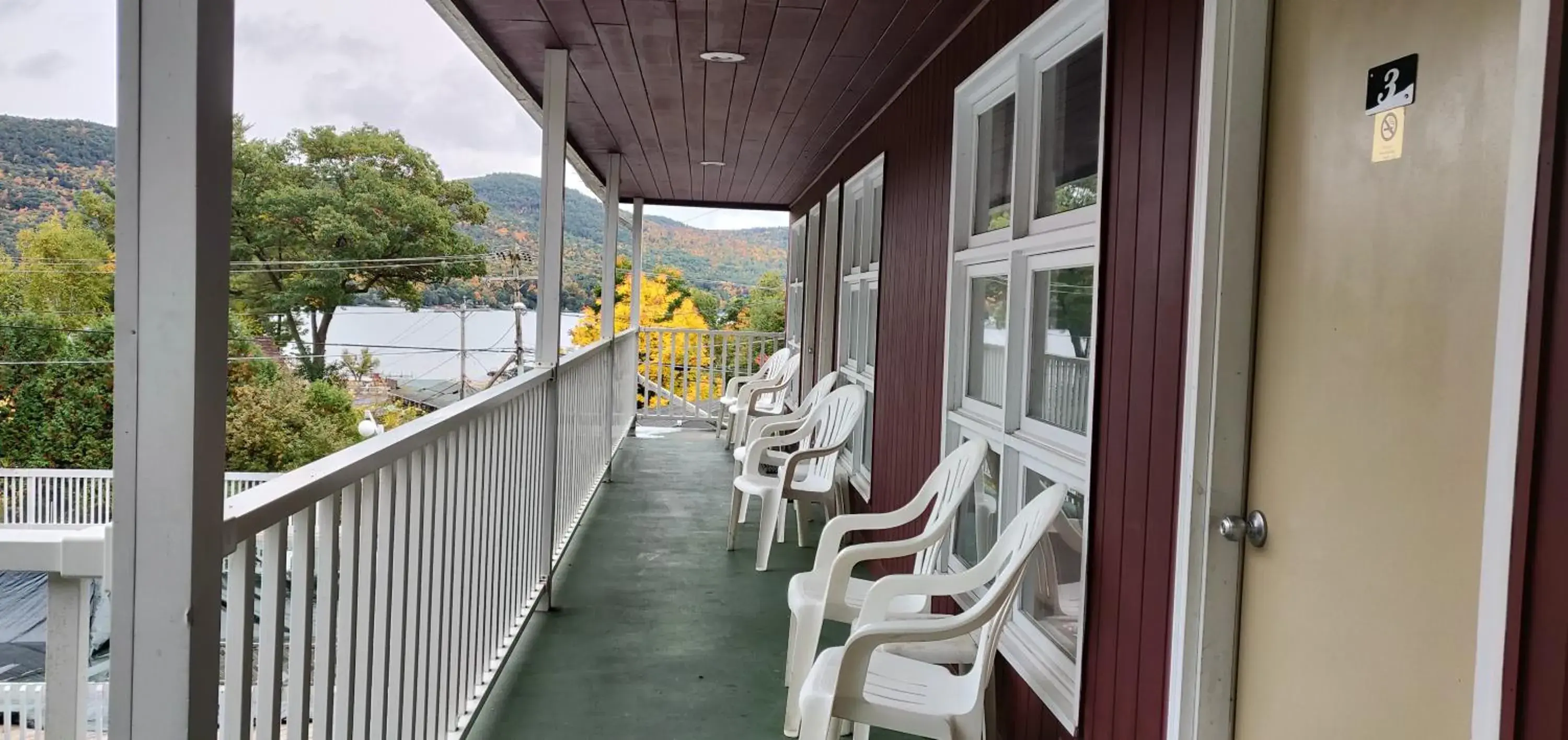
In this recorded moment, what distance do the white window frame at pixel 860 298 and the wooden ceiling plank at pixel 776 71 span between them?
0.60 meters

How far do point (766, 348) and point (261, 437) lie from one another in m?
9.87

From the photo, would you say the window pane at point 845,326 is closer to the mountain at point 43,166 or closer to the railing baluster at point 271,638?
the railing baluster at point 271,638

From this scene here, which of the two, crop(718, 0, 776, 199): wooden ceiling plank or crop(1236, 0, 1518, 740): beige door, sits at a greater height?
crop(718, 0, 776, 199): wooden ceiling plank

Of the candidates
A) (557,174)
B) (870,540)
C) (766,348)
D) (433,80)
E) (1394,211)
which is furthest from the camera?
(766,348)

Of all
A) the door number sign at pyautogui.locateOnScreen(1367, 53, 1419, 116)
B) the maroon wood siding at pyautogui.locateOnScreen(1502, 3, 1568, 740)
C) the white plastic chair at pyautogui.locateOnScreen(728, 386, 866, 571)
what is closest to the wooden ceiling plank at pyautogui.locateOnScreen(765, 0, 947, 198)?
the white plastic chair at pyautogui.locateOnScreen(728, 386, 866, 571)

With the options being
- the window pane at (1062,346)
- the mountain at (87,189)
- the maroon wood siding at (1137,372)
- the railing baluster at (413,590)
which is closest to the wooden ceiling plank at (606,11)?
the mountain at (87,189)

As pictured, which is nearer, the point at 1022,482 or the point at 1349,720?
the point at 1349,720

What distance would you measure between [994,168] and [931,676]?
1765mm

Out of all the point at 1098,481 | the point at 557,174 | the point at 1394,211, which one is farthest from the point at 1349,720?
the point at 557,174

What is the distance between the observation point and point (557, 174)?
14.0ft

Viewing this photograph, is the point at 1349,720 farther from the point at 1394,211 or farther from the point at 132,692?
the point at 132,692

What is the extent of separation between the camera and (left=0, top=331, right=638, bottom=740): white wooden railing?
1.20 metres

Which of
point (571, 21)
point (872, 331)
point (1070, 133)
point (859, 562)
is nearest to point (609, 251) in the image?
point (872, 331)

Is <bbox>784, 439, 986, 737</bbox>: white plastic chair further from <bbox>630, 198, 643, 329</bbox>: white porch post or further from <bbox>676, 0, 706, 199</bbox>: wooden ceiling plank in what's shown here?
<bbox>630, 198, 643, 329</bbox>: white porch post
